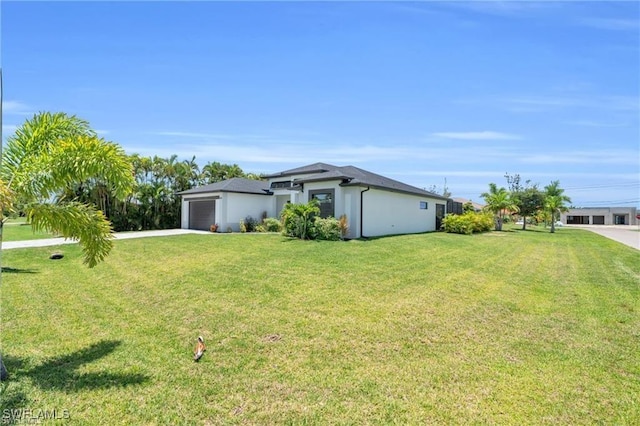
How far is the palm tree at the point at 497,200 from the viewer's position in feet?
112

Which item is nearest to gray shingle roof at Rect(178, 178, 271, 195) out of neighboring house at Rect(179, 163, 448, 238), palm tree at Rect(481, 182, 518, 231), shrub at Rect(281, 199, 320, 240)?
neighboring house at Rect(179, 163, 448, 238)

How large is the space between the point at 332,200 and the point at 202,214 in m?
13.1

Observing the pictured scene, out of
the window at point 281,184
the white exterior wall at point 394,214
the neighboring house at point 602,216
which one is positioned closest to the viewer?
the white exterior wall at point 394,214

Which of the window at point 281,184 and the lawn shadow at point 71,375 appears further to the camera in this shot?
the window at point 281,184

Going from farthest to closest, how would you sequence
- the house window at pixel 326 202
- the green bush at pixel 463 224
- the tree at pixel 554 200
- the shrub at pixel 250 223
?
the tree at pixel 554 200 → the green bush at pixel 463 224 → the shrub at pixel 250 223 → the house window at pixel 326 202

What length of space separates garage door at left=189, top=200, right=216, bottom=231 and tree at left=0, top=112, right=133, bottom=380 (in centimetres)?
2150

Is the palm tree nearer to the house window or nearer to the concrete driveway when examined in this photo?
the concrete driveway

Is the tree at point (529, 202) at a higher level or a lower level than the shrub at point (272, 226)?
higher

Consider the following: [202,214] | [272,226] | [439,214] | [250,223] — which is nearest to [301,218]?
[272,226]

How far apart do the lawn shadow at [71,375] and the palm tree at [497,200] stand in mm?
36589

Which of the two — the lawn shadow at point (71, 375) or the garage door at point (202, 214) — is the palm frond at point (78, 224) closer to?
the lawn shadow at point (71, 375)

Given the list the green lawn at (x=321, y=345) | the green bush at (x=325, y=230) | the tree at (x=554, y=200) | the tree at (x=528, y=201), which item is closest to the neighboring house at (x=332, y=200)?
the green bush at (x=325, y=230)

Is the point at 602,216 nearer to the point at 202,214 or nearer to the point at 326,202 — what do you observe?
the point at 326,202

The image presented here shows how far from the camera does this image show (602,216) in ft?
236
